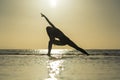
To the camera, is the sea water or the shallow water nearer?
the shallow water

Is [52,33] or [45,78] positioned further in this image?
[52,33]

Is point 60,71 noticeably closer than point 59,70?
Yes

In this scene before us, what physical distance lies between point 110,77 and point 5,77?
6.54 m

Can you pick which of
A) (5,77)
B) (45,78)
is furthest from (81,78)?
(5,77)

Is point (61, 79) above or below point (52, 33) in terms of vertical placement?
below

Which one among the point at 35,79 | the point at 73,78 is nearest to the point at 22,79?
the point at 35,79

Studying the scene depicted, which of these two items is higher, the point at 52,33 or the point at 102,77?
the point at 52,33

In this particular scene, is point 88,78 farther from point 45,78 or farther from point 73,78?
point 45,78

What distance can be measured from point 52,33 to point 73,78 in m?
32.9

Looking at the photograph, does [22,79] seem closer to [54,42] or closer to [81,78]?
[81,78]

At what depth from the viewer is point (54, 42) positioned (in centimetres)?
6084

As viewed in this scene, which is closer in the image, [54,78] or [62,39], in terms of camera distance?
[54,78]

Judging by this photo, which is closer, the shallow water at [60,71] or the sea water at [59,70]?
the shallow water at [60,71]

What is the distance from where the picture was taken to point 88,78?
27.0 meters
